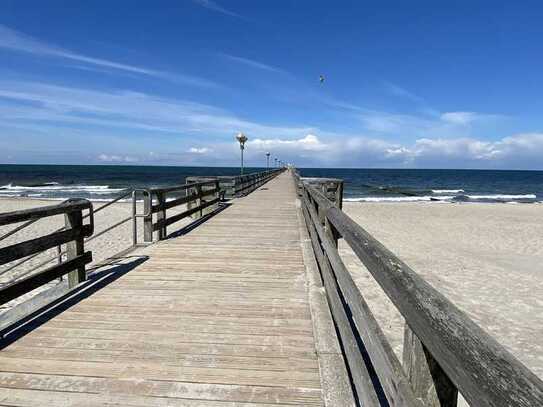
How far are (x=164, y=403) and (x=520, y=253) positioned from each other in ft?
47.4

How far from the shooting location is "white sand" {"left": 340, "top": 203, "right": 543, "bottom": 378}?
20.6 feet

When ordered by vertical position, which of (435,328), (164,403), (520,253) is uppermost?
(435,328)

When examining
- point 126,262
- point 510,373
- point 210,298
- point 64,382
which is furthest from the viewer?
point 126,262

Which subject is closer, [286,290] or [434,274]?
[286,290]

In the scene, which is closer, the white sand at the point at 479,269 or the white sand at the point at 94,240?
the white sand at the point at 479,269

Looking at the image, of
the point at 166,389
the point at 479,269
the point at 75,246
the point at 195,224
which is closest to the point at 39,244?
the point at 75,246

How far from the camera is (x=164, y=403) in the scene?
2.43 metres

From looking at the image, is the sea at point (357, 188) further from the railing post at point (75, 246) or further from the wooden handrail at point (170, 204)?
the railing post at point (75, 246)

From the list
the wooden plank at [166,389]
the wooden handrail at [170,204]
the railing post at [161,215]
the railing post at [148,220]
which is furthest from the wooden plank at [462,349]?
the railing post at [161,215]

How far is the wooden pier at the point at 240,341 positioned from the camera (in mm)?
1293

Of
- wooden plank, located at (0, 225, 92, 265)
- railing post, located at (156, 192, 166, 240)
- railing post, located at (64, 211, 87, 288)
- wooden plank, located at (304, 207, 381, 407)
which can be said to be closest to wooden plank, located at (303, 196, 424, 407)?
wooden plank, located at (304, 207, 381, 407)

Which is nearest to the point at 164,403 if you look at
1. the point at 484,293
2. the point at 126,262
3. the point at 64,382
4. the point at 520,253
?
the point at 64,382

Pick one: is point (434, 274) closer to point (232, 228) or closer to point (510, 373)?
point (232, 228)

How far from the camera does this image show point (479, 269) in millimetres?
10648
